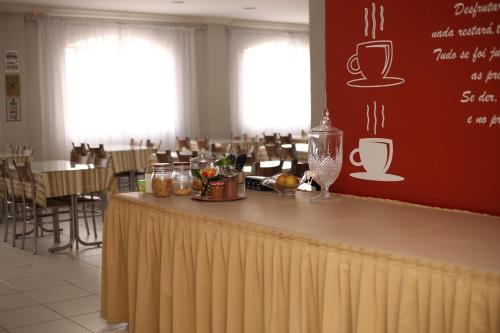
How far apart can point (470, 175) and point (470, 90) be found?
13.9 inches

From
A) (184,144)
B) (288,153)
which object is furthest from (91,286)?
(184,144)

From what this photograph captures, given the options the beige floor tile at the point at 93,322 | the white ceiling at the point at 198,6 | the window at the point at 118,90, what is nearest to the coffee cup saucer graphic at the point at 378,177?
the beige floor tile at the point at 93,322

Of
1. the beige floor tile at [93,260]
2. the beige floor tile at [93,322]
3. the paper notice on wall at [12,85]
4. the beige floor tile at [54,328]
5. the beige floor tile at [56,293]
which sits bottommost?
the beige floor tile at [54,328]

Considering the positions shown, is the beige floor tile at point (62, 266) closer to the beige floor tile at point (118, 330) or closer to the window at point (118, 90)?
the beige floor tile at point (118, 330)

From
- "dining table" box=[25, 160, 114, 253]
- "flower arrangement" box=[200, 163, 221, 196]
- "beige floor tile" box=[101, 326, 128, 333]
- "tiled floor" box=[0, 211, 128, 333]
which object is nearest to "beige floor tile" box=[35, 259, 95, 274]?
"tiled floor" box=[0, 211, 128, 333]

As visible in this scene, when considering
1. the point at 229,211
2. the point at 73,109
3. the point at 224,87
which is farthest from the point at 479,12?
the point at 224,87

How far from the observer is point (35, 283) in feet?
16.9

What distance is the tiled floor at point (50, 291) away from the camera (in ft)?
13.6

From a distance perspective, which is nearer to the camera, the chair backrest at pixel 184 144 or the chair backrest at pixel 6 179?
the chair backrest at pixel 6 179

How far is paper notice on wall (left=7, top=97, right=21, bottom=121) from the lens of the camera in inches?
416

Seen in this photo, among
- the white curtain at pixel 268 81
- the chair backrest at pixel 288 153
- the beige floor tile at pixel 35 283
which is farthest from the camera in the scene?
the white curtain at pixel 268 81

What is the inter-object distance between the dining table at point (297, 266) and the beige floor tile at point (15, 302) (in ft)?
3.59

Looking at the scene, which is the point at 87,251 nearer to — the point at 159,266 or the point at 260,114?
the point at 159,266

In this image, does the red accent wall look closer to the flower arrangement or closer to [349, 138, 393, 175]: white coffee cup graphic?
[349, 138, 393, 175]: white coffee cup graphic
